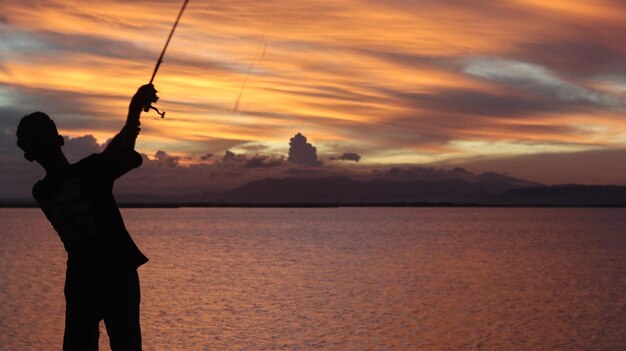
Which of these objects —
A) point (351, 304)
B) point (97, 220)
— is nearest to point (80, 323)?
point (97, 220)

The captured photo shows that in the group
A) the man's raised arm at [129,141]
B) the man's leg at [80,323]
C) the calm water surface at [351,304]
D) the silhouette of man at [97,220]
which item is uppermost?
the man's raised arm at [129,141]

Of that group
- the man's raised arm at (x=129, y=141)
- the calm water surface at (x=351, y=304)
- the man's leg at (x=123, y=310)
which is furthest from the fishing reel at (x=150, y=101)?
the calm water surface at (x=351, y=304)

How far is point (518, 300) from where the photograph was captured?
33.3 metres

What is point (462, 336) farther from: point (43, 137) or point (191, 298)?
point (43, 137)

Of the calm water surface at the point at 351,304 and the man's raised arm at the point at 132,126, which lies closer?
the man's raised arm at the point at 132,126

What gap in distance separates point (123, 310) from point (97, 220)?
1.70ft

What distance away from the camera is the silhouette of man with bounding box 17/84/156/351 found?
5023 mm

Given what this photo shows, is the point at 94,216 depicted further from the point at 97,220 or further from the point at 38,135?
the point at 38,135

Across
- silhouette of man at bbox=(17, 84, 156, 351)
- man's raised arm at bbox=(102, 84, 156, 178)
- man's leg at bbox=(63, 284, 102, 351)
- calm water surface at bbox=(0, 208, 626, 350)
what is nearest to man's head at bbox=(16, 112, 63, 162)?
silhouette of man at bbox=(17, 84, 156, 351)

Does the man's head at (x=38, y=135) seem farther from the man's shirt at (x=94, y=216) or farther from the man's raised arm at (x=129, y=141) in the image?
the man's raised arm at (x=129, y=141)

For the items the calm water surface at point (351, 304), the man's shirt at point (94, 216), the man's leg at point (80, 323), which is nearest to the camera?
the man's shirt at point (94, 216)

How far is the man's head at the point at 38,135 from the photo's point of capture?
516cm

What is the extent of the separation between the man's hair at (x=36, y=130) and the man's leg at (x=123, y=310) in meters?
0.89

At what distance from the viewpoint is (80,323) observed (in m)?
5.30
